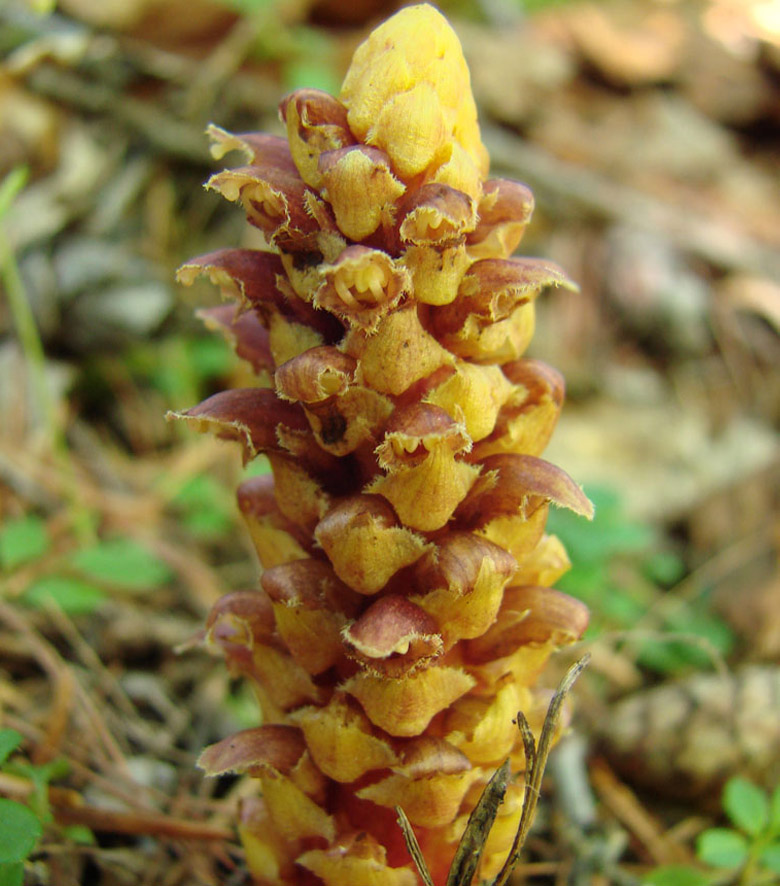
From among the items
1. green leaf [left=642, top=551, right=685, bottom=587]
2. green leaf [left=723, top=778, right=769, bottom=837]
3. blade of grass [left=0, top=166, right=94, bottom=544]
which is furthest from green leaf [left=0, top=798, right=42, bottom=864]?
green leaf [left=642, top=551, right=685, bottom=587]

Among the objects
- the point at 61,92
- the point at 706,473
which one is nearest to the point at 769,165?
the point at 706,473

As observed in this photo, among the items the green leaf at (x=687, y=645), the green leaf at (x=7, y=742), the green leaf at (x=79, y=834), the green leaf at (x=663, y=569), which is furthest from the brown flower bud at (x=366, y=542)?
the green leaf at (x=663, y=569)

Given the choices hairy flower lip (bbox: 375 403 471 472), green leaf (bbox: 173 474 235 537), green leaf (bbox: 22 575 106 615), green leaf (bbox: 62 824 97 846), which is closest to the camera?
hairy flower lip (bbox: 375 403 471 472)

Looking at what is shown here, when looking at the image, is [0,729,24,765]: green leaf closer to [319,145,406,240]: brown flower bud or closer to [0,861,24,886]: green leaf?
[0,861,24,886]: green leaf

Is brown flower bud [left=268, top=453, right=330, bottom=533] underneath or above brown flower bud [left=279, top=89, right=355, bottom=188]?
underneath

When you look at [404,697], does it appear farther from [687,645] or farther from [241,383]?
[241,383]
